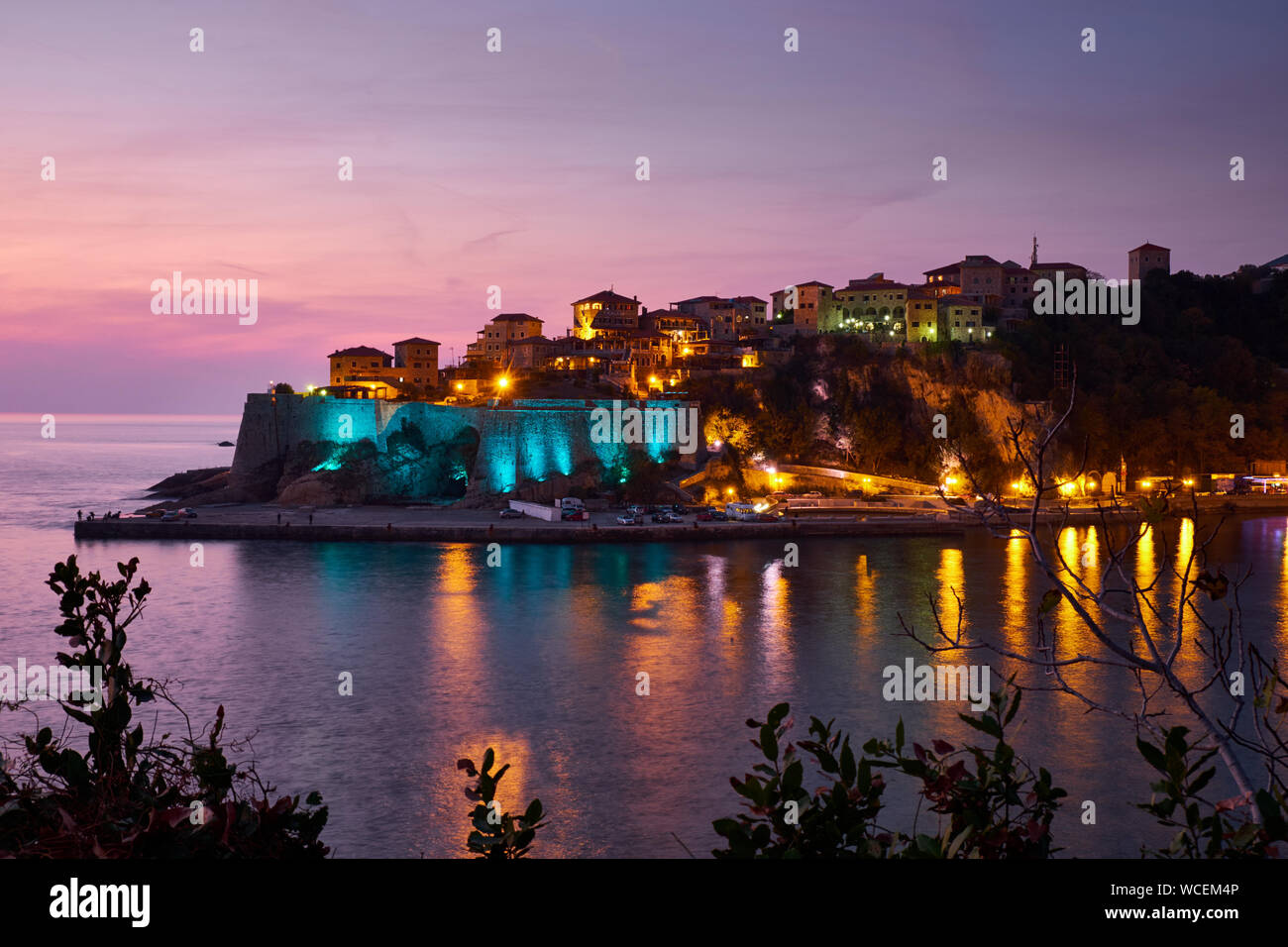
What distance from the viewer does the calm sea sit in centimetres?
920

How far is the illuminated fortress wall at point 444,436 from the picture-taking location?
3259 centimetres

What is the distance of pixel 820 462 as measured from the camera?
115ft

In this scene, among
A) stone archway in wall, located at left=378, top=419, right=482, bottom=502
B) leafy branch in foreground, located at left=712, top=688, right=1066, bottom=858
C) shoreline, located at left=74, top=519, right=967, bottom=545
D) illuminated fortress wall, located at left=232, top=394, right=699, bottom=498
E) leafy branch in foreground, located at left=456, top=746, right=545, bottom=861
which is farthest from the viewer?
stone archway in wall, located at left=378, top=419, right=482, bottom=502

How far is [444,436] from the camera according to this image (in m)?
34.5

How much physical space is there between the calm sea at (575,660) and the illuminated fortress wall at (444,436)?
6380 millimetres

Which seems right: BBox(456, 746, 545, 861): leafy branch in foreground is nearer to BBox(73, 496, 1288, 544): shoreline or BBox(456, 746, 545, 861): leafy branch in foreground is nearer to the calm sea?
the calm sea

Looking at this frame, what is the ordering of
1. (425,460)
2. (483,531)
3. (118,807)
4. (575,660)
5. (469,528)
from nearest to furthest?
1. (118,807)
2. (575,660)
3. (483,531)
4. (469,528)
5. (425,460)

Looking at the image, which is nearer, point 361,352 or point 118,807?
point 118,807

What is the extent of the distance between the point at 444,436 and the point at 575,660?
2101 centimetres

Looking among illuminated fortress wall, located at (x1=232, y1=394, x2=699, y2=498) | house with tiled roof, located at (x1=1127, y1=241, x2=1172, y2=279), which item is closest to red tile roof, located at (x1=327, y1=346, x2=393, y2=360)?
illuminated fortress wall, located at (x1=232, y1=394, x2=699, y2=498)

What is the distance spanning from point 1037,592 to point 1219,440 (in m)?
23.4

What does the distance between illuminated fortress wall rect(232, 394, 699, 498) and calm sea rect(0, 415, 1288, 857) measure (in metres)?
6.38

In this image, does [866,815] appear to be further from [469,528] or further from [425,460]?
[425,460]

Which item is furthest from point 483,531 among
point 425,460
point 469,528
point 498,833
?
point 498,833
